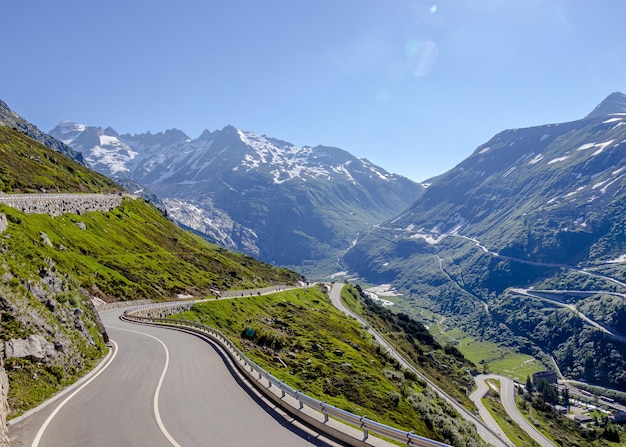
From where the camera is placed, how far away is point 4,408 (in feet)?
56.9

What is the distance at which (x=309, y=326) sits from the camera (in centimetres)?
7081

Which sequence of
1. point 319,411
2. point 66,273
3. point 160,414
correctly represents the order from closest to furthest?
point 319,411
point 160,414
point 66,273

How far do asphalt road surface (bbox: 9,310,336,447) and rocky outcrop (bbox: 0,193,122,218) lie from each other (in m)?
51.7

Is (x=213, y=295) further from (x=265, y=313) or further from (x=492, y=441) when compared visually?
(x=492, y=441)

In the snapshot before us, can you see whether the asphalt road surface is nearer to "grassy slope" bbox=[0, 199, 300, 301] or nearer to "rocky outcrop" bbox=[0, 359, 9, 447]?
"rocky outcrop" bbox=[0, 359, 9, 447]

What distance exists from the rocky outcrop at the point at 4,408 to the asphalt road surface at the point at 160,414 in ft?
2.46

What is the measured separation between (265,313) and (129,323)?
29114mm

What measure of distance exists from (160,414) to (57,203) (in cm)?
8087

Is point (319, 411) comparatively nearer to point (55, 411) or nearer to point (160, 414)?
point (160, 414)

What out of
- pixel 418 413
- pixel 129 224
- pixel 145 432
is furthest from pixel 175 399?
pixel 129 224

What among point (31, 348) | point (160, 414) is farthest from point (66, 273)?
point (160, 414)

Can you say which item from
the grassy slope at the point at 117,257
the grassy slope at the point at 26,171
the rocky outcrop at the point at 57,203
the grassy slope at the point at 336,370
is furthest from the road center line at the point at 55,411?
the grassy slope at the point at 26,171

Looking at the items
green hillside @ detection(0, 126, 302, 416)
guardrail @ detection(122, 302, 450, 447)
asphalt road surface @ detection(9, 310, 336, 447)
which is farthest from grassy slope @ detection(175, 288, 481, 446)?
green hillside @ detection(0, 126, 302, 416)

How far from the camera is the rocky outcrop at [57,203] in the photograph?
67188 millimetres
